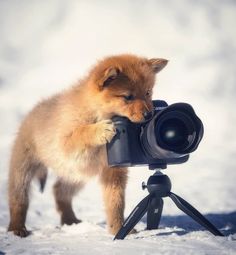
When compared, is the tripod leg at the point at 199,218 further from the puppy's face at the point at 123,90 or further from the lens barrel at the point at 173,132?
the puppy's face at the point at 123,90

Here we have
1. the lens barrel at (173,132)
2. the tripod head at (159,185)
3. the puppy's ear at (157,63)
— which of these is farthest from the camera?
the puppy's ear at (157,63)

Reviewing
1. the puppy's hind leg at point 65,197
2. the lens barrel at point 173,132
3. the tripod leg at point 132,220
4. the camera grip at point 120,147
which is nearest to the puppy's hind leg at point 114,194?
the tripod leg at point 132,220

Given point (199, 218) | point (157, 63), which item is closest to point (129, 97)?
point (157, 63)

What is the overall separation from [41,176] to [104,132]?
6.53ft

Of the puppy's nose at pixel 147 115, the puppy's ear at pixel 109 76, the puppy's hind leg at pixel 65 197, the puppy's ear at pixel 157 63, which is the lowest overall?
the puppy's hind leg at pixel 65 197

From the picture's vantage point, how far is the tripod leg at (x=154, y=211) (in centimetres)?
409

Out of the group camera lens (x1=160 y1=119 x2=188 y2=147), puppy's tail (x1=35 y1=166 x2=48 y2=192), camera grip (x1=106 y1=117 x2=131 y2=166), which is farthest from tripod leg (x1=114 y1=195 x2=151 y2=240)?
puppy's tail (x1=35 y1=166 x2=48 y2=192)

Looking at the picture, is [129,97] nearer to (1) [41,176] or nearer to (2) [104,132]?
(2) [104,132]

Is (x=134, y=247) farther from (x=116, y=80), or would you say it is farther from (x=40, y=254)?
(x=116, y=80)

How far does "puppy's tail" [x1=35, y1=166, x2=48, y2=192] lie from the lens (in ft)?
17.7

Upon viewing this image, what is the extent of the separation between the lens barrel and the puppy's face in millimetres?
245

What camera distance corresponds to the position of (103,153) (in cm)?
444

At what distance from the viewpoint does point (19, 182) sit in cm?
509

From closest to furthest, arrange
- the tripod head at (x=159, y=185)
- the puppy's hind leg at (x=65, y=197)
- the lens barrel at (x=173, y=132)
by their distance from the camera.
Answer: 1. the lens barrel at (x=173, y=132)
2. the tripod head at (x=159, y=185)
3. the puppy's hind leg at (x=65, y=197)
